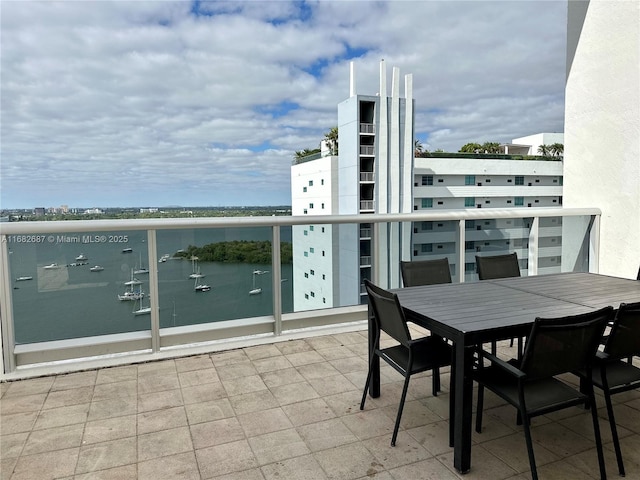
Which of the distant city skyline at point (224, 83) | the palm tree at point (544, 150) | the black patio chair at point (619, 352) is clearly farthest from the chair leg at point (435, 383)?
the palm tree at point (544, 150)

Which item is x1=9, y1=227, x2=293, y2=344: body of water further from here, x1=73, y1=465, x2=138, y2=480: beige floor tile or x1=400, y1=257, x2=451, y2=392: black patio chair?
x1=73, y1=465, x2=138, y2=480: beige floor tile

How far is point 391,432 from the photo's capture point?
102 inches

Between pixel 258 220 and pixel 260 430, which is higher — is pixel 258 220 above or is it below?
above

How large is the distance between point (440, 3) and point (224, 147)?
47.1 metres

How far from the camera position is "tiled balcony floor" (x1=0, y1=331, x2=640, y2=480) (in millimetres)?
2236

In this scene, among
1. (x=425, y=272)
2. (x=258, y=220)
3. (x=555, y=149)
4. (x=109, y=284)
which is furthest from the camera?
(x=555, y=149)

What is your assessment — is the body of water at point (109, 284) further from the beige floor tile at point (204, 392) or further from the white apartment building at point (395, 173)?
the white apartment building at point (395, 173)

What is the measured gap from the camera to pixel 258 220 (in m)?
4.27

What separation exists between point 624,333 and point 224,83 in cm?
4727

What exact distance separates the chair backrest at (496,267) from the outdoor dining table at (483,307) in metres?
0.34

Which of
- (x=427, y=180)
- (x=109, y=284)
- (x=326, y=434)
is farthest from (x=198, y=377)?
(x=427, y=180)

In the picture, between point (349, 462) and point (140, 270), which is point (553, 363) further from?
point (140, 270)

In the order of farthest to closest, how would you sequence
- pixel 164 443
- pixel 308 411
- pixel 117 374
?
pixel 117 374 < pixel 308 411 < pixel 164 443

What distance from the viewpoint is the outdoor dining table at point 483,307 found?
2.17 m
